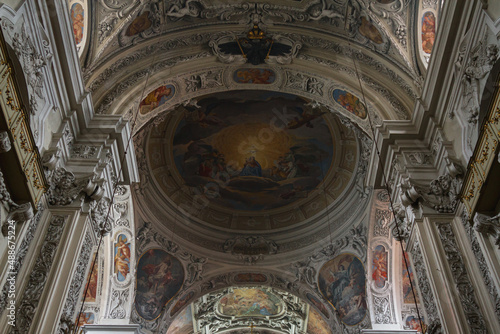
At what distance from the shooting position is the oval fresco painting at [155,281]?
1555cm

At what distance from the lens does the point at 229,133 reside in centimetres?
1670

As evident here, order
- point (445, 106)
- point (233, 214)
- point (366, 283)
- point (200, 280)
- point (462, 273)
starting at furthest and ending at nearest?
point (233, 214), point (200, 280), point (366, 283), point (445, 106), point (462, 273)

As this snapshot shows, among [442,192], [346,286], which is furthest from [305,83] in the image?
[346,286]

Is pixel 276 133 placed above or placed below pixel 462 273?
above

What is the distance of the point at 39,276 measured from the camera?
6.94m

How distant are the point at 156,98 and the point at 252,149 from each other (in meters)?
6.45

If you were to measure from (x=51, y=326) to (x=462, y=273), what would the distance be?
5924 mm

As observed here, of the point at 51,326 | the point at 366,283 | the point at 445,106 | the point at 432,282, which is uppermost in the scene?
the point at 366,283

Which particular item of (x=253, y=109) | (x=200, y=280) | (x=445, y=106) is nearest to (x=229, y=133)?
(x=253, y=109)

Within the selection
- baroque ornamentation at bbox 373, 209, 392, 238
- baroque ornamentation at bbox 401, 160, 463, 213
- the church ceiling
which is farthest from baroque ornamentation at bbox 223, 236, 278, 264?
baroque ornamentation at bbox 401, 160, 463, 213

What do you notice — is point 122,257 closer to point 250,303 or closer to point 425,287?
point 250,303

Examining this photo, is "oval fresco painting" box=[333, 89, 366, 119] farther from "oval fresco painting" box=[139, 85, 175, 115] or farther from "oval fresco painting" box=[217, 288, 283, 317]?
"oval fresco painting" box=[217, 288, 283, 317]

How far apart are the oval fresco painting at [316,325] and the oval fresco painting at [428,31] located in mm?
11735

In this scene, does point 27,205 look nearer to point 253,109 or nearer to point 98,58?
point 98,58
